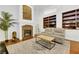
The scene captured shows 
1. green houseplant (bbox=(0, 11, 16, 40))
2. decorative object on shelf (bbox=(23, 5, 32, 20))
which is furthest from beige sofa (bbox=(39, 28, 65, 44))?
green houseplant (bbox=(0, 11, 16, 40))

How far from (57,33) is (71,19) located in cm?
46

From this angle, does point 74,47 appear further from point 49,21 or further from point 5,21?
point 5,21

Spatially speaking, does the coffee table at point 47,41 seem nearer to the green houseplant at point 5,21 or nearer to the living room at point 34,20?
the living room at point 34,20

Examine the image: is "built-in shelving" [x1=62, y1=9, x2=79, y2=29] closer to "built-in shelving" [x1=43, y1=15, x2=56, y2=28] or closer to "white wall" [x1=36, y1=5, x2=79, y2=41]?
"white wall" [x1=36, y1=5, x2=79, y2=41]

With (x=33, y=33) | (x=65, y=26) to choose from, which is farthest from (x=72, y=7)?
(x=33, y=33)

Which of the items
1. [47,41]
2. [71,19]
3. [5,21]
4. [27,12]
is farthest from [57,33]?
[5,21]

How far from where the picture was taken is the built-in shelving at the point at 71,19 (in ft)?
7.50

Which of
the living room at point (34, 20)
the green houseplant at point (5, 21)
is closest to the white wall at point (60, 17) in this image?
the living room at point (34, 20)

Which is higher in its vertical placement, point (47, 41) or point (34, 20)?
point (34, 20)

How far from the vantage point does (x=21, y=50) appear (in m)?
2.35

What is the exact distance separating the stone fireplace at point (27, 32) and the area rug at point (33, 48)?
0.13 m

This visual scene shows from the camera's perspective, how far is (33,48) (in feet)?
7.77

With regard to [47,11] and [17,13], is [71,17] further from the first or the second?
[17,13]

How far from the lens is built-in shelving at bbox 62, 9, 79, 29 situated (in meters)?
2.29
